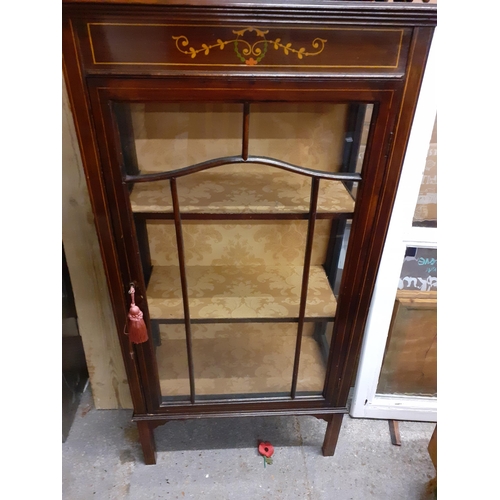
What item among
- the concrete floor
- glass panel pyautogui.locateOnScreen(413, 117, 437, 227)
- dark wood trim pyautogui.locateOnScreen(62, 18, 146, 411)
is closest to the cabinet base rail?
the concrete floor

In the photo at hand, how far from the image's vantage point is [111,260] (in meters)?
0.84

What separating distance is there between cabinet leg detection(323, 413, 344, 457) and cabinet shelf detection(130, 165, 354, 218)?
0.63 m

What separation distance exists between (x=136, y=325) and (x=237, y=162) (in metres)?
0.42

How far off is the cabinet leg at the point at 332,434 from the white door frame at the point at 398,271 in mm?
179

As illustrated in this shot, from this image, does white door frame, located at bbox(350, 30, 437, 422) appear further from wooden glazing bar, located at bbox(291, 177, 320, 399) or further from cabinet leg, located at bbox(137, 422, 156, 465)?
cabinet leg, located at bbox(137, 422, 156, 465)


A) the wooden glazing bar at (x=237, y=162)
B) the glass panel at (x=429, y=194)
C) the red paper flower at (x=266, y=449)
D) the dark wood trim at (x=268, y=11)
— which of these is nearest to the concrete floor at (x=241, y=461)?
the red paper flower at (x=266, y=449)

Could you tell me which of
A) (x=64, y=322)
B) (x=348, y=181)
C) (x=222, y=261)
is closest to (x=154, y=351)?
A: (x=222, y=261)

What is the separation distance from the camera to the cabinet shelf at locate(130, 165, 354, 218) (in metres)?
0.80

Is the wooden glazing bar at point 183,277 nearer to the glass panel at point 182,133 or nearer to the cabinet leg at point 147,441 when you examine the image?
the glass panel at point 182,133

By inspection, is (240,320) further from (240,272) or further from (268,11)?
(268,11)

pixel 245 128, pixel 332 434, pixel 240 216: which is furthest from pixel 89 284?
pixel 332 434

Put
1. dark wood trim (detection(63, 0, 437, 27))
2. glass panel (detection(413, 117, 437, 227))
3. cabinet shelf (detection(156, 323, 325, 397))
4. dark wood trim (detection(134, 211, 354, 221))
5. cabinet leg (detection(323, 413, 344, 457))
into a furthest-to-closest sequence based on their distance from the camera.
Result: cabinet leg (detection(323, 413, 344, 457)) → cabinet shelf (detection(156, 323, 325, 397)) → glass panel (detection(413, 117, 437, 227)) → dark wood trim (detection(134, 211, 354, 221)) → dark wood trim (detection(63, 0, 437, 27))

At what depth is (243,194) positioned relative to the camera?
2.71ft

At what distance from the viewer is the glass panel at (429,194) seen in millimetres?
929
